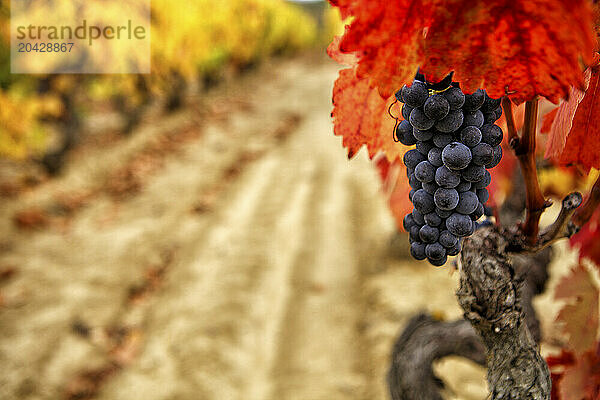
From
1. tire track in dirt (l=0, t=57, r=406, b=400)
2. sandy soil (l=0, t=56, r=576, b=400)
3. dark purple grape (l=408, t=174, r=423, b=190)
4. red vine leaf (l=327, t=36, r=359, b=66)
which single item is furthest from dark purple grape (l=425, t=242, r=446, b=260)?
tire track in dirt (l=0, t=57, r=406, b=400)

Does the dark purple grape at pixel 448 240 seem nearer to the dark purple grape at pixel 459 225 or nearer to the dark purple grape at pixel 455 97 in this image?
the dark purple grape at pixel 459 225

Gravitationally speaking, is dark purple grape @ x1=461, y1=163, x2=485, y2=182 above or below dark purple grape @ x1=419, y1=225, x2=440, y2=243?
above

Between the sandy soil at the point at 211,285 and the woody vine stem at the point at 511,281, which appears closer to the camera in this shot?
the woody vine stem at the point at 511,281

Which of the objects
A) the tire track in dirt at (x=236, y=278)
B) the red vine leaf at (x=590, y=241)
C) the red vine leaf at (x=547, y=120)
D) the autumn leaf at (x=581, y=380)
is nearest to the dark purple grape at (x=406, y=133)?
the red vine leaf at (x=547, y=120)

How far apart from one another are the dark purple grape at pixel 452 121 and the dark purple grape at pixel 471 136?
0.8 inches

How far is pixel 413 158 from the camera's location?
71cm

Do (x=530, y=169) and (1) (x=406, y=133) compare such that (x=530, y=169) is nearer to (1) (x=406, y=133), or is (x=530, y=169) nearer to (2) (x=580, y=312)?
(1) (x=406, y=133)

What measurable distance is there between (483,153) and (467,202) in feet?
0.27

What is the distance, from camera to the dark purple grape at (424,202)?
0.70m

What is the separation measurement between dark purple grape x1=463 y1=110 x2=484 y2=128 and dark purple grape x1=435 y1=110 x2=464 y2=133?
0.02 m

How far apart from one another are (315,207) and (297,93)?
319 inches

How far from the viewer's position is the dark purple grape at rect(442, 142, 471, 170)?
63 centimetres

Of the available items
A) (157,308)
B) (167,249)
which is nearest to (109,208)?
(167,249)

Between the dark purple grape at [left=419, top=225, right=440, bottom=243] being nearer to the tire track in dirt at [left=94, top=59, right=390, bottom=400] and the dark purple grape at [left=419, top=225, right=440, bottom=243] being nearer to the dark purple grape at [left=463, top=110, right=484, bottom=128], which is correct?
the dark purple grape at [left=463, top=110, right=484, bottom=128]
